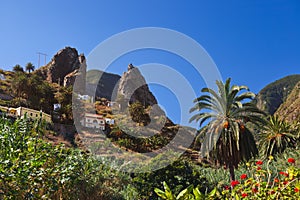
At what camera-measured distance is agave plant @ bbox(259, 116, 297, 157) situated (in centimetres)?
2603

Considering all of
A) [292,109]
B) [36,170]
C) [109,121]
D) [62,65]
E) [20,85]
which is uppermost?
[62,65]

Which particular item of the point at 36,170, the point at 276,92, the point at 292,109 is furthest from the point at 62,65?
the point at 276,92

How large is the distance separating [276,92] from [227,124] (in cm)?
10779

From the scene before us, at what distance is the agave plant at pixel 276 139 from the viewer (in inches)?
1025

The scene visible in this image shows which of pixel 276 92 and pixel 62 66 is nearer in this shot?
pixel 62 66

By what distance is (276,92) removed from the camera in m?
114

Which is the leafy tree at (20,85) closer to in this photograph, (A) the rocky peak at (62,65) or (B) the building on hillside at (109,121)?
(B) the building on hillside at (109,121)

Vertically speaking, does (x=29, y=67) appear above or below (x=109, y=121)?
above

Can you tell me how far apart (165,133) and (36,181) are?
28191 millimetres

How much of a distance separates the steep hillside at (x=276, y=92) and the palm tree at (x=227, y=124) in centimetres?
9509

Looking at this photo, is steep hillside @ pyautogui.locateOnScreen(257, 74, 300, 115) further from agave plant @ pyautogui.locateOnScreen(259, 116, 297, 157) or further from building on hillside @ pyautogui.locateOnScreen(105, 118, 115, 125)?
agave plant @ pyautogui.locateOnScreen(259, 116, 297, 157)

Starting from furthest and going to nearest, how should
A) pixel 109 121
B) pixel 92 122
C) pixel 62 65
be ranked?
pixel 62 65, pixel 109 121, pixel 92 122

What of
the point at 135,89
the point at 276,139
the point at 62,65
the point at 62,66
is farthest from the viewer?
the point at 62,65

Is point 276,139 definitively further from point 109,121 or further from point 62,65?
point 62,65
